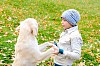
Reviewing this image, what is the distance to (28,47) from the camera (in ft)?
16.0

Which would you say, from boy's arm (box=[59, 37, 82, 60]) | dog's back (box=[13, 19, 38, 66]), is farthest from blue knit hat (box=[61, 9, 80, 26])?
dog's back (box=[13, 19, 38, 66])

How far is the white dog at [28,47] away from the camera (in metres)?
4.82

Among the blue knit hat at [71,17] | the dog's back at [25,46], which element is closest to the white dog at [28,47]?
the dog's back at [25,46]

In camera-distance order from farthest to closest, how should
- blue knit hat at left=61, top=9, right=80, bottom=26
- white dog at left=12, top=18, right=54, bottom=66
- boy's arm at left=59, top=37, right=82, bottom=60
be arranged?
blue knit hat at left=61, top=9, right=80, bottom=26 < white dog at left=12, top=18, right=54, bottom=66 < boy's arm at left=59, top=37, right=82, bottom=60

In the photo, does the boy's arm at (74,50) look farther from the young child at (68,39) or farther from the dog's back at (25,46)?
the dog's back at (25,46)

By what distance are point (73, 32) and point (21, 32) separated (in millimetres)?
836

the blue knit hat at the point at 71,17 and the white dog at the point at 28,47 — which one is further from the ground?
the blue knit hat at the point at 71,17

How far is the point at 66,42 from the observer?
16.3 feet

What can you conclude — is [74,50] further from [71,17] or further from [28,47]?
[28,47]

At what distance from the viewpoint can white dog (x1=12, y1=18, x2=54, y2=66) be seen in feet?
15.8

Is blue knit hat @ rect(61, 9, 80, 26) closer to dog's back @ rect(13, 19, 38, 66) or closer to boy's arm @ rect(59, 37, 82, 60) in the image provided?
boy's arm @ rect(59, 37, 82, 60)

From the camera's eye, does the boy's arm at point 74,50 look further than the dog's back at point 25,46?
No

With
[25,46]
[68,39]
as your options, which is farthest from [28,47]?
[68,39]

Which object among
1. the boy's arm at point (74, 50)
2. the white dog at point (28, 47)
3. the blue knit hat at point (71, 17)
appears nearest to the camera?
the boy's arm at point (74, 50)
